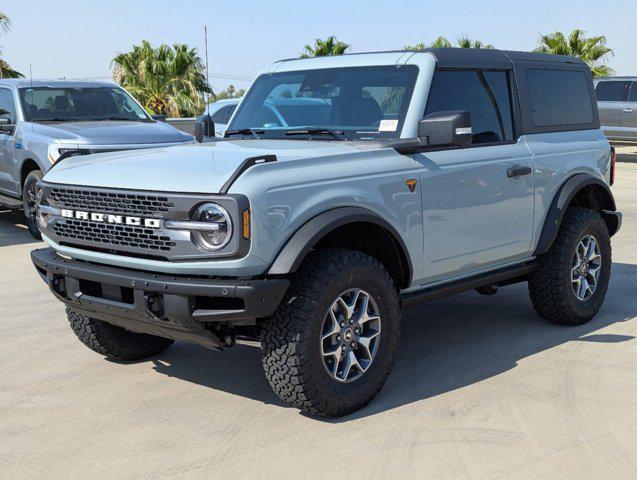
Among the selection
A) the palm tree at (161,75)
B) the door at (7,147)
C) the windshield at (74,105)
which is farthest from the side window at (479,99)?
the palm tree at (161,75)

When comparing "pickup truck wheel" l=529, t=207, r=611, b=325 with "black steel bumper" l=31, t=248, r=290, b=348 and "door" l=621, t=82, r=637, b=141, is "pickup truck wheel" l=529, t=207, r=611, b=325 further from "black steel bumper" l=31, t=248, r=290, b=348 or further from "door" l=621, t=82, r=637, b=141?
"door" l=621, t=82, r=637, b=141

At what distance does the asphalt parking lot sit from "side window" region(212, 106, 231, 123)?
835cm

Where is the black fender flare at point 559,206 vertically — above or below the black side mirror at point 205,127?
below

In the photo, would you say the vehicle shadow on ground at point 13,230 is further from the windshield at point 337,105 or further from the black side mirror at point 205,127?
the windshield at point 337,105

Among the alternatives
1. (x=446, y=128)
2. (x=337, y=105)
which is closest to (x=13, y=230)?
(x=337, y=105)

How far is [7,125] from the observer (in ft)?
36.2

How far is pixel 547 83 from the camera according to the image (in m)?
6.20

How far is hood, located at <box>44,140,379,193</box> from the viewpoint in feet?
13.7

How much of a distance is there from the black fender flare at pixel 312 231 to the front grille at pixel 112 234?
0.52 meters

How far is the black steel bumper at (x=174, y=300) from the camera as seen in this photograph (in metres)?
4.04

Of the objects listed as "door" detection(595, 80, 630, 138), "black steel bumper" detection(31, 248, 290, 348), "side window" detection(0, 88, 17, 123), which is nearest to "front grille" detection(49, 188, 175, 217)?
"black steel bumper" detection(31, 248, 290, 348)

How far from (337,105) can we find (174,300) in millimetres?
1845

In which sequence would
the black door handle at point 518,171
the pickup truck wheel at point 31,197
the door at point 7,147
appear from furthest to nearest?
the door at point 7,147, the pickup truck wheel at point 31,197, the black door handle at point 518,171

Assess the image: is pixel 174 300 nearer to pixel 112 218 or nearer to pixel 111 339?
pixel 112 218
